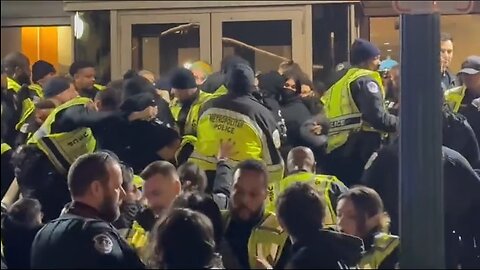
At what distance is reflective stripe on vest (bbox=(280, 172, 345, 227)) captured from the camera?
10.8 feet

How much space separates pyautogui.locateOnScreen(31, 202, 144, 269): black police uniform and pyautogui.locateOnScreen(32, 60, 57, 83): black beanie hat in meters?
0.47

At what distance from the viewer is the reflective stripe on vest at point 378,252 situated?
2986 millimetres

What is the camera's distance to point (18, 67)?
317 centimetres

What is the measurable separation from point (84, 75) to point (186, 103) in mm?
472

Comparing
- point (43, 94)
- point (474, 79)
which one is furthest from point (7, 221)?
point (474, 79)

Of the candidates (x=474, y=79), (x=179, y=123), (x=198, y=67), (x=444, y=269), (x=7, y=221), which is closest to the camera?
(x=444, y=269)

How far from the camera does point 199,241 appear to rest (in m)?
2.94

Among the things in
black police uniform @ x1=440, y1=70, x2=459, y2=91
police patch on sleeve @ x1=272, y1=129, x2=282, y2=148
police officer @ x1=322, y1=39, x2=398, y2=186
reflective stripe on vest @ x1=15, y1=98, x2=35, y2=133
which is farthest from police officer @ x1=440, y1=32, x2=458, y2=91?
reflective stripe on vest @ x1=15, y1=98, x2=35, y2=133

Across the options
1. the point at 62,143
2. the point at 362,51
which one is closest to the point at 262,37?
the point at 362,51

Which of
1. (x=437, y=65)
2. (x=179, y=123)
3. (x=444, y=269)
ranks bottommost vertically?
(x=444, y=269)

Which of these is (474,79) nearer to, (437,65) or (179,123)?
(179,123)

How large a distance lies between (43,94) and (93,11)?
38 cm

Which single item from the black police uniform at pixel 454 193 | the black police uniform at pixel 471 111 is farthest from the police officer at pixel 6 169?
the black police uniform at pixel 471 111

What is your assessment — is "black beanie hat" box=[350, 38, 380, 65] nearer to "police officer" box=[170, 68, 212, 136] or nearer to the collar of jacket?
"police officer" box=[170, 68, 212, 136]
